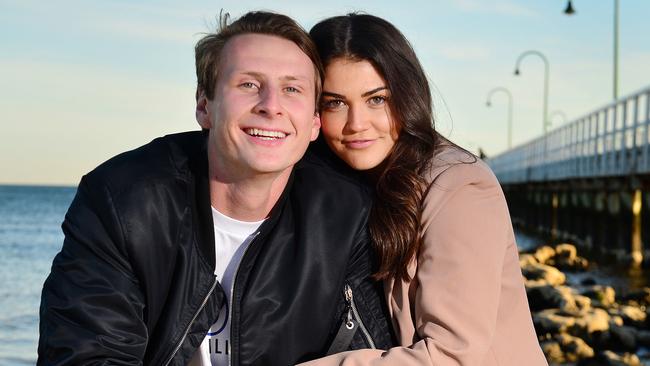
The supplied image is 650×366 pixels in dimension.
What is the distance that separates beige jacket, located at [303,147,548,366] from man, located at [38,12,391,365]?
15 cm

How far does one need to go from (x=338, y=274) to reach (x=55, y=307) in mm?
948

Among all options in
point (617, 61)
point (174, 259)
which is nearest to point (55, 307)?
point (174, 259)

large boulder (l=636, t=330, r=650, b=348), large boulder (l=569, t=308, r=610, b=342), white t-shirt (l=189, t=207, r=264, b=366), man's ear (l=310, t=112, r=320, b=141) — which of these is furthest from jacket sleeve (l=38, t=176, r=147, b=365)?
large boulder (l=636, t=330, r=650, b=348)

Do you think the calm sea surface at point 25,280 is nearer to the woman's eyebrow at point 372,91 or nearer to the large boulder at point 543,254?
the large boulder at point 543,254

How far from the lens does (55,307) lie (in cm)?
319

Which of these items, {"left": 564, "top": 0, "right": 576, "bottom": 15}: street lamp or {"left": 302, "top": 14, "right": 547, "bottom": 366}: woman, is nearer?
{"left": 302, "top": 14, "right": 547, "bottom": 366}: woman

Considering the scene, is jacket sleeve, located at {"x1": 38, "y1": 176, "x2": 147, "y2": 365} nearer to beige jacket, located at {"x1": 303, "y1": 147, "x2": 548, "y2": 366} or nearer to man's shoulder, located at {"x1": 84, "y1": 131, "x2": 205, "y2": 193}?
man's shoulder, located at {"x1": 84, "y1": 131, "x2": 205, "y2": 193}

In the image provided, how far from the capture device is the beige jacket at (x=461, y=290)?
3475mm

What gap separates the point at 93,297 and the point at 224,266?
0.48 metres

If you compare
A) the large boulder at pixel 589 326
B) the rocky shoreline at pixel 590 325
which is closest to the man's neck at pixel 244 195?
the rocky shoreline at pixel 590 325

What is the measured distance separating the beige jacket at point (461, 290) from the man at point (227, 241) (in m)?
0.15

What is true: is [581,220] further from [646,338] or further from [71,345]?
[71,345]

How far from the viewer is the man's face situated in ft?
11.3

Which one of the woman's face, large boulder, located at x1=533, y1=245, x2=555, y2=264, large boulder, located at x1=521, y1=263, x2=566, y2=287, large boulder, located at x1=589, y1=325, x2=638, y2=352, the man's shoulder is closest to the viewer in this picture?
the man's shoulder
